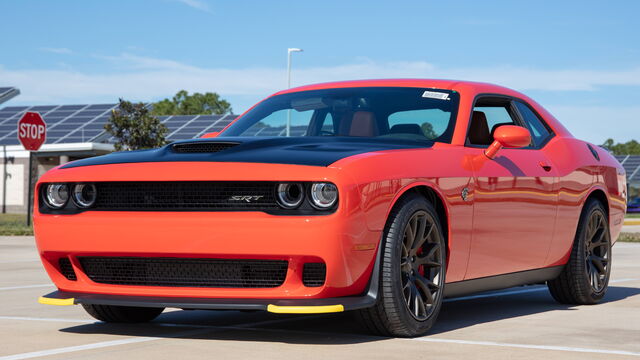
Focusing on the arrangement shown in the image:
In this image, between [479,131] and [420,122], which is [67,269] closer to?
[420,122]

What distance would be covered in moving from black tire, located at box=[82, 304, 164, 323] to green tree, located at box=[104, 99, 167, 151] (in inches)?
1303

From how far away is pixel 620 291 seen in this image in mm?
9227

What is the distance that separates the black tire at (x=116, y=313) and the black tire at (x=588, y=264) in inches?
122

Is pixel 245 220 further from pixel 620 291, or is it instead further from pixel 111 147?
pixel 111 147

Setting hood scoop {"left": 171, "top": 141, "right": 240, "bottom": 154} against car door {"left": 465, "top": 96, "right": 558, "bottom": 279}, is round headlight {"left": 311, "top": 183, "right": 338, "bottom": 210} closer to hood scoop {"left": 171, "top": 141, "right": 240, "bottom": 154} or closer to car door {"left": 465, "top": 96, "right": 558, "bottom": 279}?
hood scoop {"left": 171, "top": 141, "right": 240, "bottom": 154}

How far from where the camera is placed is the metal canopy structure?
44.5 m

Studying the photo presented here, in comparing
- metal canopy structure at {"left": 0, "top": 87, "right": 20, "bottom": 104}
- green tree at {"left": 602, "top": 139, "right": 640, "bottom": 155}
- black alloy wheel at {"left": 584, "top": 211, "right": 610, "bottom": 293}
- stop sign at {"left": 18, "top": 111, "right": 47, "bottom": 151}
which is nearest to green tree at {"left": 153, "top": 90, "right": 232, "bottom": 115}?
green tree at {"left": 602, "top": 139, "right": 640, "bottom": 155}

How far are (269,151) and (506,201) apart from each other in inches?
71.4

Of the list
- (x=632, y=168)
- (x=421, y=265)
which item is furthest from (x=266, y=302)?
(x=632, y=168)

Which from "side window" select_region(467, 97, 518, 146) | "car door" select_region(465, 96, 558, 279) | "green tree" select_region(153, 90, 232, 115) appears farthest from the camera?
"green tree" select_region(153, 90, 232, 115)

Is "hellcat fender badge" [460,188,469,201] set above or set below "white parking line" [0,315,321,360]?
above

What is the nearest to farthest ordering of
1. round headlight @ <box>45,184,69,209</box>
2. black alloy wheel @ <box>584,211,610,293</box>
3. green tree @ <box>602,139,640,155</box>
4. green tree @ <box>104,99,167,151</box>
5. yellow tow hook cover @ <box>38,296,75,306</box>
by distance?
yellow tow hook cover @ <box>38,296,75,306</box> < round headlight @ <box>45,184,69,209</box> < black alloy wheel @ <box>584,211,610,293</box> < green tree @ <box>104,99,167,151</box> < green tree @ <box>602,139,640,155</box>

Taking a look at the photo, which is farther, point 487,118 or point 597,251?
point 597,251

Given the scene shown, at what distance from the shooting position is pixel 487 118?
7.18 meters
